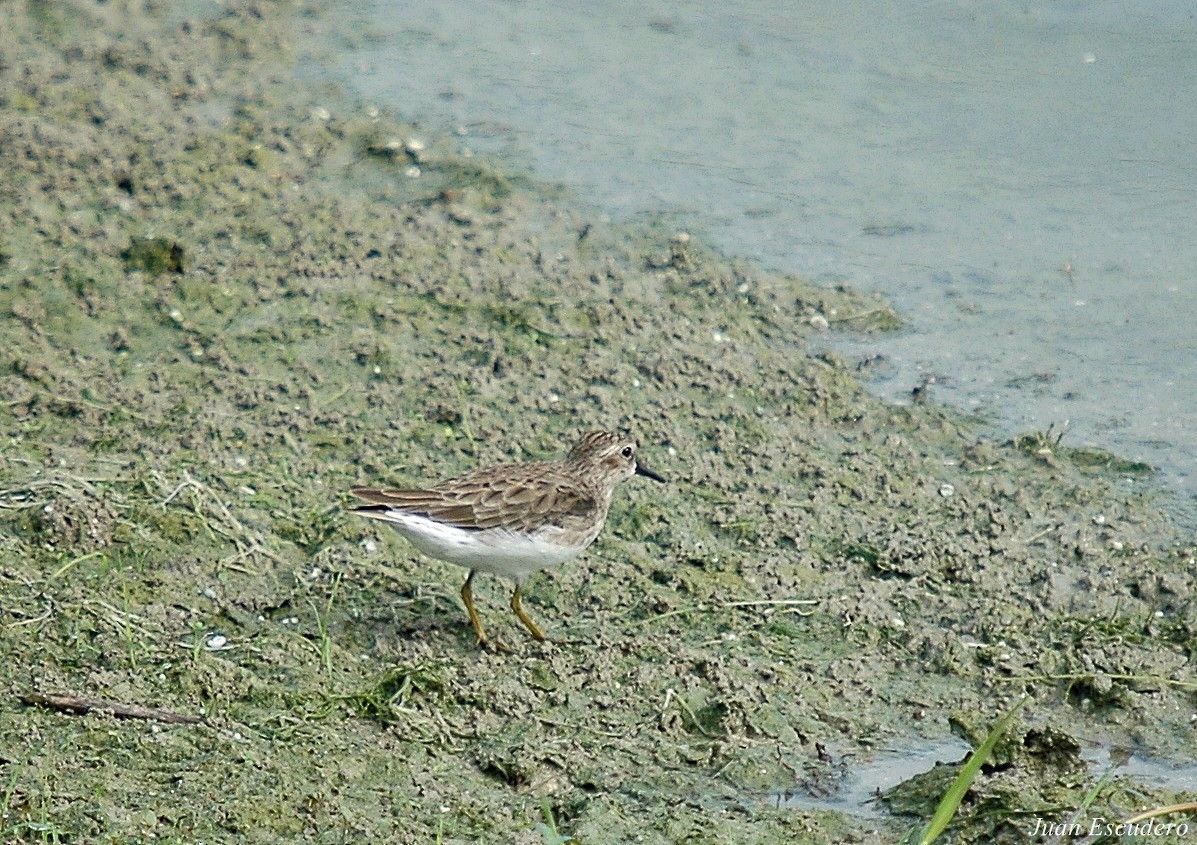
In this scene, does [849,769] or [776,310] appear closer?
[849,769]

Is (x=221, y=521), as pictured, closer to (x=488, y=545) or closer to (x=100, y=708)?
(x=488, y=545)

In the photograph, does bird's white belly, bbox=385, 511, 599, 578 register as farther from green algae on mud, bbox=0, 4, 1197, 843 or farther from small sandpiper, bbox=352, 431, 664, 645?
green algae on mud, bbox=0, 4, 1197, 843

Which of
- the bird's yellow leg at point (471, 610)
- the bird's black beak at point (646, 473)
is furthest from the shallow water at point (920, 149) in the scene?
the bird's yellow leg at point (471, 610)

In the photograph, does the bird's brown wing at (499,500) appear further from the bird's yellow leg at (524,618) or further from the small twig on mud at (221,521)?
the small twig on mud at (221,521)

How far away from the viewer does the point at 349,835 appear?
5586mm

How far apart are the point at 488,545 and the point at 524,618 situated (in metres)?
0.43

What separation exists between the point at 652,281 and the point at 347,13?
5177 millimetres

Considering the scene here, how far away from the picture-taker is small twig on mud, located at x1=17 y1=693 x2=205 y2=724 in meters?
6.09

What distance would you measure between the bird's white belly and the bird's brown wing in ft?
0.13

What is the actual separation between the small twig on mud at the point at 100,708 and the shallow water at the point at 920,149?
15.5 feet

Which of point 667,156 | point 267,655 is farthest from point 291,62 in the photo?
point 267,655

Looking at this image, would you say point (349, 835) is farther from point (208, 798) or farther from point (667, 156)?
point (667, 156)

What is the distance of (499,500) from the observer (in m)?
7.17

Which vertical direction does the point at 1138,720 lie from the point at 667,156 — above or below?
below
